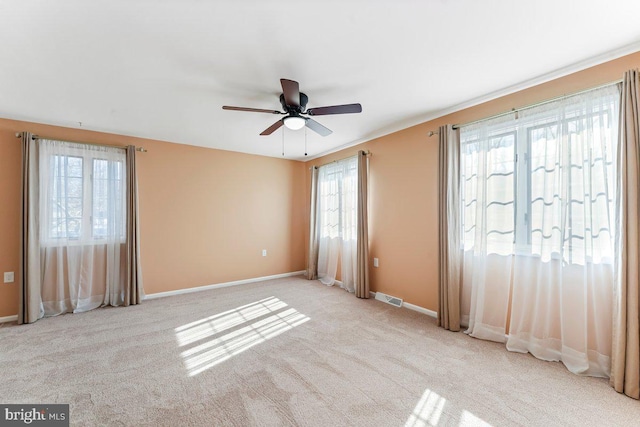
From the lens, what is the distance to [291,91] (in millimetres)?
2203

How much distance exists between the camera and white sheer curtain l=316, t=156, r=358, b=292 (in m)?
4.53

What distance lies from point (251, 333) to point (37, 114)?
3616 millimetres

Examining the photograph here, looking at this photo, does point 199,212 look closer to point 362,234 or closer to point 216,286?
point 216,286

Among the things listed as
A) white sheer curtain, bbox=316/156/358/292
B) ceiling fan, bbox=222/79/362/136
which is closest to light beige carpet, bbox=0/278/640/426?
white sheer curtain, bbox=316/156/358/292

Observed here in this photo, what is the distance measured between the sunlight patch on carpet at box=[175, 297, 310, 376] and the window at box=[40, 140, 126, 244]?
1.96 m

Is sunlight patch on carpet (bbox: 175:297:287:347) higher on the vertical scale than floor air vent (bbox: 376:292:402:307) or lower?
lower

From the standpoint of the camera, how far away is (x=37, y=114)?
10.6 feet

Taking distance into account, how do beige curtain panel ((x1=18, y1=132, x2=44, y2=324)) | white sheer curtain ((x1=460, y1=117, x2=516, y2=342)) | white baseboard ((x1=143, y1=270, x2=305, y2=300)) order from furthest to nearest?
white baseboard ((x1=143, y1=270, x2=305, y2=300)), beige curtain panel ((x1=18, y1=132, x2=44, y2=324)), white sheer curtain ((x1=460, y1=117, x2=516, y2=342))

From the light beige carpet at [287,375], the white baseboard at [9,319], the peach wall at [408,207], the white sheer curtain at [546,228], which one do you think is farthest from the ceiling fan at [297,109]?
the white baseboard at [9,319]

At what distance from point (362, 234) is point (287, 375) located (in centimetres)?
246

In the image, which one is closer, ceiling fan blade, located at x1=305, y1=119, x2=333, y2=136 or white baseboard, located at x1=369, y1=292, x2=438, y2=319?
ceiling fan blade, located at x1=305, y1=119, x2=333, y2=136

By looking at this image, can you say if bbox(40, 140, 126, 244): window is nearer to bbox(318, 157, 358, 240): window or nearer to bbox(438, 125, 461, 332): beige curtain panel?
bbox(318, 157, 358, 240): window

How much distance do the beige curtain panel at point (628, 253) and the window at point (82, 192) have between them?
17.7ft

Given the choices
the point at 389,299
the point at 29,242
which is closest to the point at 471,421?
the point at 389,299
